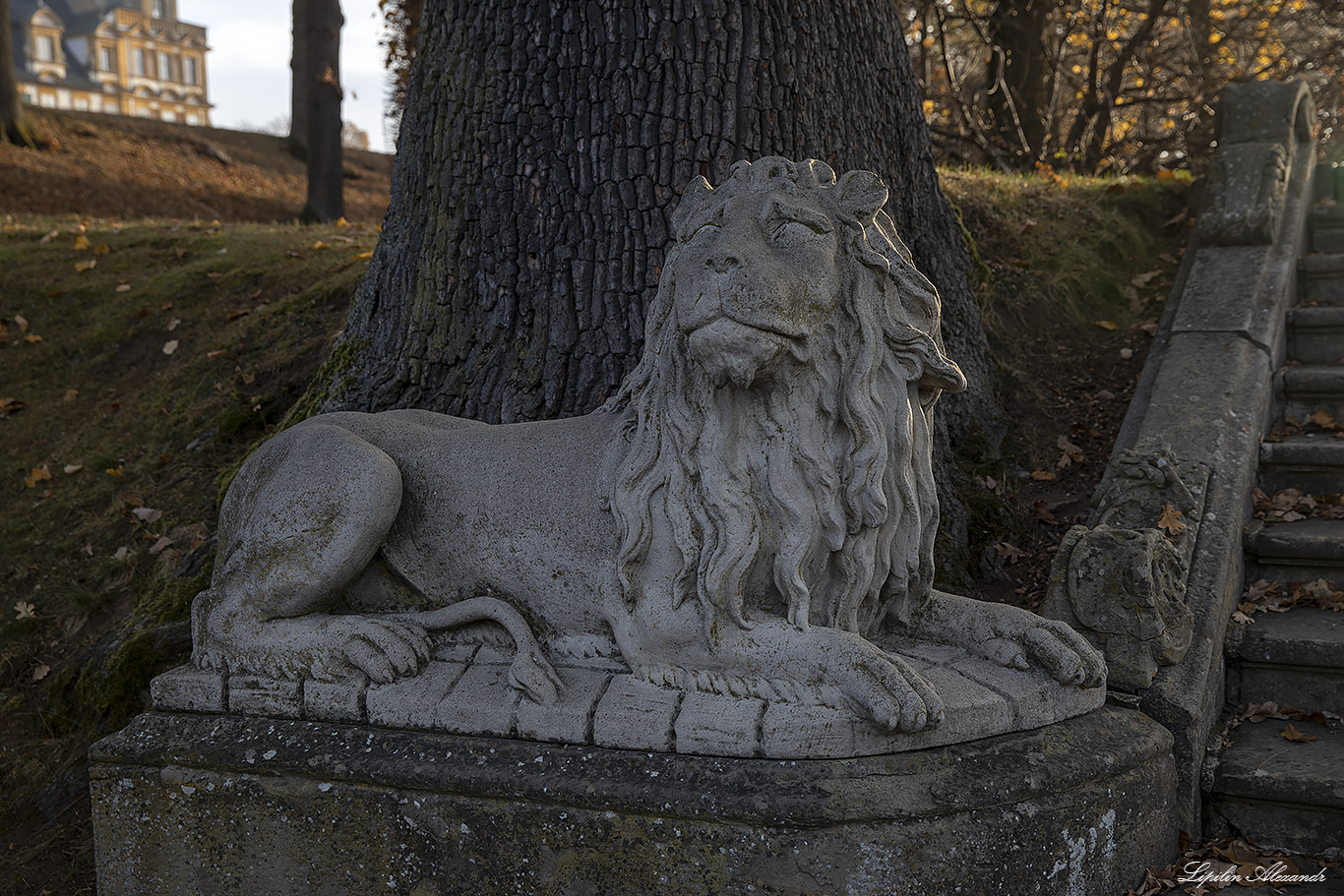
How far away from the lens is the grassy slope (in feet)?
14.3

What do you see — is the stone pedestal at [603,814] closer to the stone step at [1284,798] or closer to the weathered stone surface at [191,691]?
the weathered stone surface at [191,691]

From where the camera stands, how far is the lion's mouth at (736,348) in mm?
2674

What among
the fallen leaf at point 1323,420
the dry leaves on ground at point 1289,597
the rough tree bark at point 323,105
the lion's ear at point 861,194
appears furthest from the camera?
the rough tree bark at point 323,105

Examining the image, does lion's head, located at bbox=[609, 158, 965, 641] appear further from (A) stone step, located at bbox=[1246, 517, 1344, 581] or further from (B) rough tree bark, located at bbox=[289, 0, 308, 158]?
(B) rough tree bark, located at bbox=[289, 0, 308, 158]

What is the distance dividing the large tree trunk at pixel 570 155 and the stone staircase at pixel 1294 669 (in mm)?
1220

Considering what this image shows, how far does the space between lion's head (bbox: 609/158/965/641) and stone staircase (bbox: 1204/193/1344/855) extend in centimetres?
143

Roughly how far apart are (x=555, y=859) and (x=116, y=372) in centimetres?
547

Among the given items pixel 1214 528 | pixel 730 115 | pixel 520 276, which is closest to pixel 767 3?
pixel 730 115

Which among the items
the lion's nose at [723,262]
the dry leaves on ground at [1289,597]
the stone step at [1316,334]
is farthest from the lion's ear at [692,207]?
the stone step at [1316,334]

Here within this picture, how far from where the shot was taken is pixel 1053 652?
9.69 ft

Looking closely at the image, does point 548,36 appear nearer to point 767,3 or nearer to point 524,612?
point 767,3

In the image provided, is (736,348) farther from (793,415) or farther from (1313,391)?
(1313,391)

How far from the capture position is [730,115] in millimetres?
4371

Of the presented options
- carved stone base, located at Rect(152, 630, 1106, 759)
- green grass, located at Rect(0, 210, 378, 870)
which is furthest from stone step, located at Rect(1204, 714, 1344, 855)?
green grass, located at Rect(0, 210, 378, 870)
